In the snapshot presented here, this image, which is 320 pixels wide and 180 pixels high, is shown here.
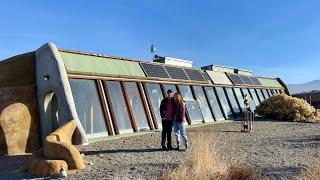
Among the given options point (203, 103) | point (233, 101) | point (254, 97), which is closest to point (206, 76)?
point (203, 103)

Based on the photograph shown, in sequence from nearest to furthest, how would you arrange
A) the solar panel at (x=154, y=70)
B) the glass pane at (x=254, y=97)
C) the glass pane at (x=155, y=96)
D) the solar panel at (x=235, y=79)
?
1. the glass pane at (x=155, y=96)
2. the solar panel at (x=154, y=70)
3. the solar panel at (x=235, y=79)
4. the glass pane at (x=254, y=97)

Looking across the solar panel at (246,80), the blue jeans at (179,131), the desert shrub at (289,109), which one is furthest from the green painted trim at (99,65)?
the solar panel at (246,80)

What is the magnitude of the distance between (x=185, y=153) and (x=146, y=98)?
723 cm

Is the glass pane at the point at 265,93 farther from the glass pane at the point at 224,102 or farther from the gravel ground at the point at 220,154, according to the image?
the gravel ground at the point at 220,154

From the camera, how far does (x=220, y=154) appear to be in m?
13.2

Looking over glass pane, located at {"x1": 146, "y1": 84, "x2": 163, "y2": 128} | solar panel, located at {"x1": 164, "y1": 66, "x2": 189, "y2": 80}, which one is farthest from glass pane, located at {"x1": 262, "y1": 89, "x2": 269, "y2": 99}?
glass pane, located at {"x1": 146, "y1": 84, "x2": 163, "y2": 128}

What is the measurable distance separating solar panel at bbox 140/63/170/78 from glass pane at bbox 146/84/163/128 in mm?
609

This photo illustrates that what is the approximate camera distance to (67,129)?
546 inches

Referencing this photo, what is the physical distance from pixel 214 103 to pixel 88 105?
10.8m

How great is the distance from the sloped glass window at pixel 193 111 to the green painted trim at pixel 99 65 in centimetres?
371

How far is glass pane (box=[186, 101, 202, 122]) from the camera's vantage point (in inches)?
926

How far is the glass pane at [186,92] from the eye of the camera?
77.2 feet

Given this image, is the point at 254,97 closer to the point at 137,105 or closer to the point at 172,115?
the point at 137,105

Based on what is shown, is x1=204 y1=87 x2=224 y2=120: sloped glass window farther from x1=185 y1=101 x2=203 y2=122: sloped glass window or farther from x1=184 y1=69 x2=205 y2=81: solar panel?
x1=185 y1=101 x2=203 y2=122: sloped glass window
